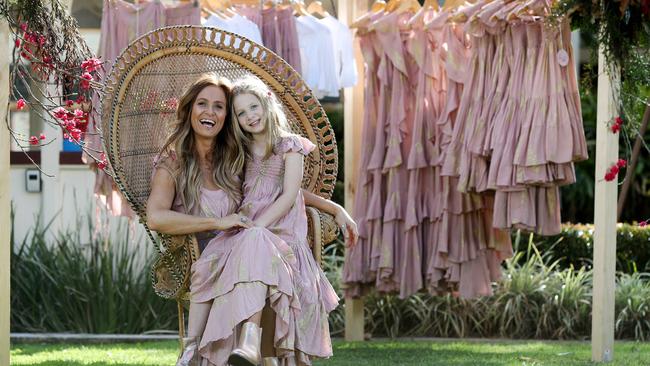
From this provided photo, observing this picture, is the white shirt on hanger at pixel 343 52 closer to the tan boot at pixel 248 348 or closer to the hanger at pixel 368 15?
the hanger at pixel 368 15

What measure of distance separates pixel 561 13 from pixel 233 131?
140 cm

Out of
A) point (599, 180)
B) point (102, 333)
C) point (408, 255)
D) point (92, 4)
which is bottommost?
point (102, 333)

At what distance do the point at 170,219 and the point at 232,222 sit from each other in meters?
0.23

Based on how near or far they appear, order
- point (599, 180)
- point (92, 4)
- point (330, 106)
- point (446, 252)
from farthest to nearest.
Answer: point (330, 106) < point (92, 4) < point (446, 252) < point (599, 180)

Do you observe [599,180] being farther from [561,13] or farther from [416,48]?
[561,13]

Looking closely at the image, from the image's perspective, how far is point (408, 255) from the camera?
19.6 feet

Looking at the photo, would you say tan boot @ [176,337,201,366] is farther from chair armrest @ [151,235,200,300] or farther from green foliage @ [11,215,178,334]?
green foliage @ [11,215,178,334]

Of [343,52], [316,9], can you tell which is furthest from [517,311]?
[316,9]

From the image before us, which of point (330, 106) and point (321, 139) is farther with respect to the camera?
point (330, 106)

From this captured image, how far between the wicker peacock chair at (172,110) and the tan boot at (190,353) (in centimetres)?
25

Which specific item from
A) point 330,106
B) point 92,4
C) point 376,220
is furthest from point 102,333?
point 330,106

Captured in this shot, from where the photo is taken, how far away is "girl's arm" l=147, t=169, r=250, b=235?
13.3ft

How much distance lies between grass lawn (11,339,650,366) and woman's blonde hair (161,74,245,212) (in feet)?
4.44

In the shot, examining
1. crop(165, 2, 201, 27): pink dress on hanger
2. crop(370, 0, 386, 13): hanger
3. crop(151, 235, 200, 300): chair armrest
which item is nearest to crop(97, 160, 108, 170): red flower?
crop(151, 235, 200, 300): chair armrest
